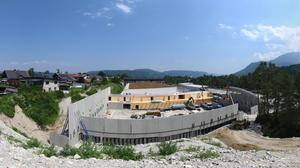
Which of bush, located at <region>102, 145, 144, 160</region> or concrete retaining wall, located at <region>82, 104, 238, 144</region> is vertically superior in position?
bush, located at <region>102, 145, 144, 160</region>

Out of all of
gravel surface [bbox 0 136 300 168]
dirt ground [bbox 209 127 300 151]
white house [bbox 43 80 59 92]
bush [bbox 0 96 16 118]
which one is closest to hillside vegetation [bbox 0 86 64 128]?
bush [bbox 0 96 16 118]

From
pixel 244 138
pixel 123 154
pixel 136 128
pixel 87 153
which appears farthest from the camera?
pixel 244 138

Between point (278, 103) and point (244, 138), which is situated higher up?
point (278, 103)

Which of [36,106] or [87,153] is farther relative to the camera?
[36,106]

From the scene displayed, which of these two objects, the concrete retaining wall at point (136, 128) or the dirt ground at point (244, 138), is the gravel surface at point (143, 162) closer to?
the concrete retaining wall at point (136, 128)

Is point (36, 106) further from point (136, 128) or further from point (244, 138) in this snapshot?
point (244, 138)

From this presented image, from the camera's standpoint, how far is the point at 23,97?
1344 inches

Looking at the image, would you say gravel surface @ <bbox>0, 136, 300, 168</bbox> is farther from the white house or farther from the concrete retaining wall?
the white house

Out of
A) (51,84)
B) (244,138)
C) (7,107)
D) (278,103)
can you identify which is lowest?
(244,138)

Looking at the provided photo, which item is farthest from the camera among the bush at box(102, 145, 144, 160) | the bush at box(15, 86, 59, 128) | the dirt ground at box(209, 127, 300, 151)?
the dirt ground at box(209, 127, 300, 151)

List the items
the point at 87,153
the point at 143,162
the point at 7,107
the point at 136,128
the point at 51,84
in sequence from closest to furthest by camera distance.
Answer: the point at 143,162 < the point at 87,153 < the point at 7,107 < the point at 136,128 < the point at 51,84

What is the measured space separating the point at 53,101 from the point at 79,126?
7.81 m

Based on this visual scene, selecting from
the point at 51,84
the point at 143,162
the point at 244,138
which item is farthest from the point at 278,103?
the point at 51,84

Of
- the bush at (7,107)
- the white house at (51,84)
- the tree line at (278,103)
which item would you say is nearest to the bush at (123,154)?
the bush at (7,107)
